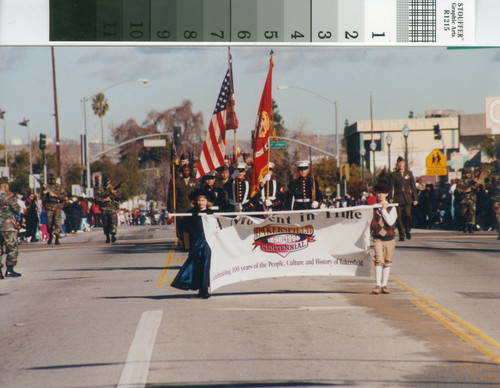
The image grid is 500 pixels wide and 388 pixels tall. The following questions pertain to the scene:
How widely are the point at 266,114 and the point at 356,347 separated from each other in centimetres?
885

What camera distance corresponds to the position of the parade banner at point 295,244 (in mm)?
13922

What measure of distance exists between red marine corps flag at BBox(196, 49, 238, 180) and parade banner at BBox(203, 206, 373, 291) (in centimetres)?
446

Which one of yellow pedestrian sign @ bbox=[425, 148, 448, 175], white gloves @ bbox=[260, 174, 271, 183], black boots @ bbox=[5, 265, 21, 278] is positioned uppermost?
yellow pedestrian sign @ bbox=[425, 148, 448, 175]

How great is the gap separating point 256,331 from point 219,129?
874 cm

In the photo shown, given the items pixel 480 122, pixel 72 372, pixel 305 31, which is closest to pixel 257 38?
pixel 305 31

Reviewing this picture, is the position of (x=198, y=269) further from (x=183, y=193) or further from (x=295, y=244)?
(x=183, y=193)

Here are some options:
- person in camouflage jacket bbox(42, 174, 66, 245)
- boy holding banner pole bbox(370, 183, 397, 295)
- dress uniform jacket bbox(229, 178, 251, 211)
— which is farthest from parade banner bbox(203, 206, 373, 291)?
person in camouflage jacket bbox(42, 174, 66, 245)

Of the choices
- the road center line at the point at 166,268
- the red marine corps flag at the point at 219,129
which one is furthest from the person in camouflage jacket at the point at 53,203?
the red marine corps flag at the point at 219,129

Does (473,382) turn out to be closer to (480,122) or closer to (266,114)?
(266,114)

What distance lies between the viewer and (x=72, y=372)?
8.37 meters

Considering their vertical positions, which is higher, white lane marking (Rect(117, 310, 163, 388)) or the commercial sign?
the commercial sign

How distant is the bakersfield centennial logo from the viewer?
14.1 metres

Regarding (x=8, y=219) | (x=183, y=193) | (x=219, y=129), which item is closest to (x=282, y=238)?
(x=219, y=129)

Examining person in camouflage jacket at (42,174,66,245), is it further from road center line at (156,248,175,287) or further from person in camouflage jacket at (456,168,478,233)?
person in camouflage jacket at (456,168,478,233)
